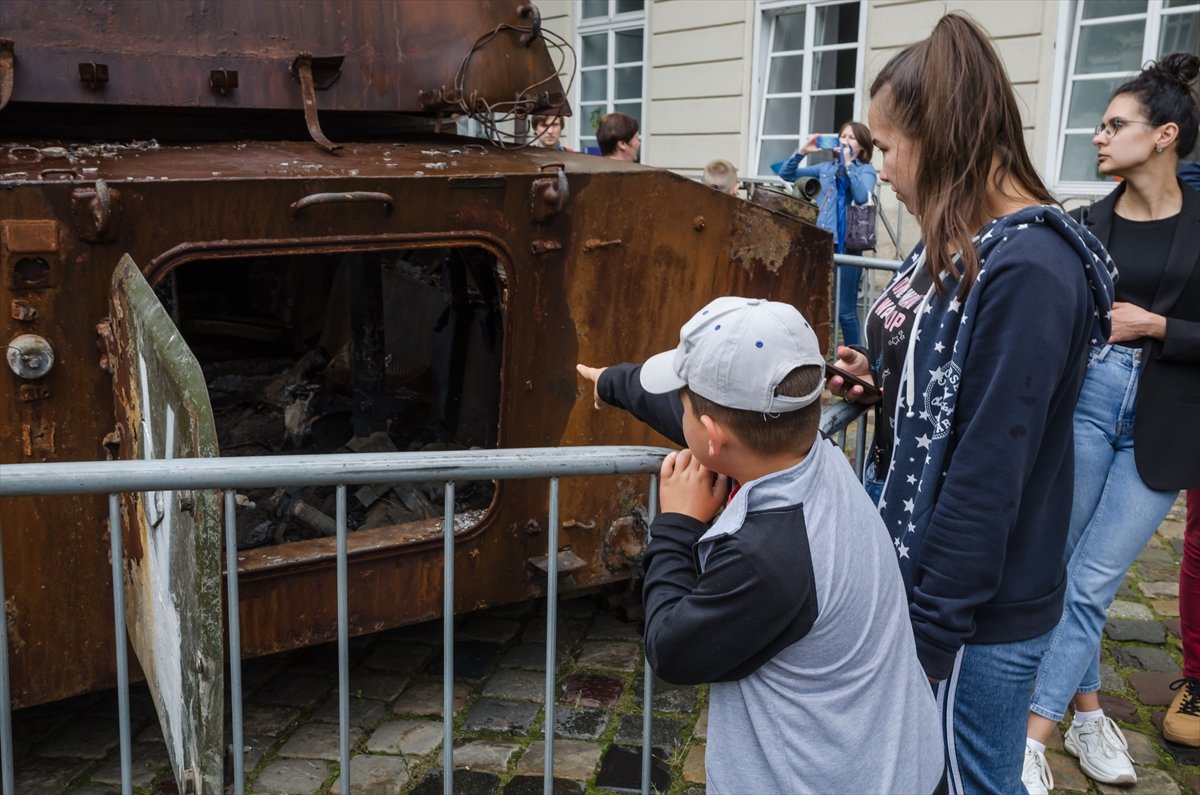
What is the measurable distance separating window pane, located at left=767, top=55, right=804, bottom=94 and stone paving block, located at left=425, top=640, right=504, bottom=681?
9.26 m


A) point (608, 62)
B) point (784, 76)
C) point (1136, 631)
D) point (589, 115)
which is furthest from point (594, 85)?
point (1136, 631)

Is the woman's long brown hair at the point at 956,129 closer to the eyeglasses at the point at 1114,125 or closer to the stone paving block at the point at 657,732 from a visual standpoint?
the eyeglasses at the point at 1114,125

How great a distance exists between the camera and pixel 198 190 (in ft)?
10.5

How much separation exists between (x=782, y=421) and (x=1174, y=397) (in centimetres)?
190

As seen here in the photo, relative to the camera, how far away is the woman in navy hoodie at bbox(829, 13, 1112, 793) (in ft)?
6.43

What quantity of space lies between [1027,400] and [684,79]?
39.0 feet

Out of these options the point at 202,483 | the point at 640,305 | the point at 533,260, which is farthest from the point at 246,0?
the point at 202,483

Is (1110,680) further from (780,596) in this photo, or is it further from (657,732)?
(780,596)

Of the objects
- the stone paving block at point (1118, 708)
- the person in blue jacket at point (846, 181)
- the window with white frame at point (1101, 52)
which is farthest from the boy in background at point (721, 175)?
the stone paving block at point (1118, 708)

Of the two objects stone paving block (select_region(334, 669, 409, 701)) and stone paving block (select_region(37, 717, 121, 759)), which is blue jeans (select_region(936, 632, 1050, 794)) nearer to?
stone paving block (select_region(334, 669, 409, 701))

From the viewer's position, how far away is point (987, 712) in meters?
2.20

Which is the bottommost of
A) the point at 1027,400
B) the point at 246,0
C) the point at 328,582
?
the point at 328,582

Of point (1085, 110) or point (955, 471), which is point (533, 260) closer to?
point (955, 471)

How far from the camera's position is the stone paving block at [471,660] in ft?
14.1
